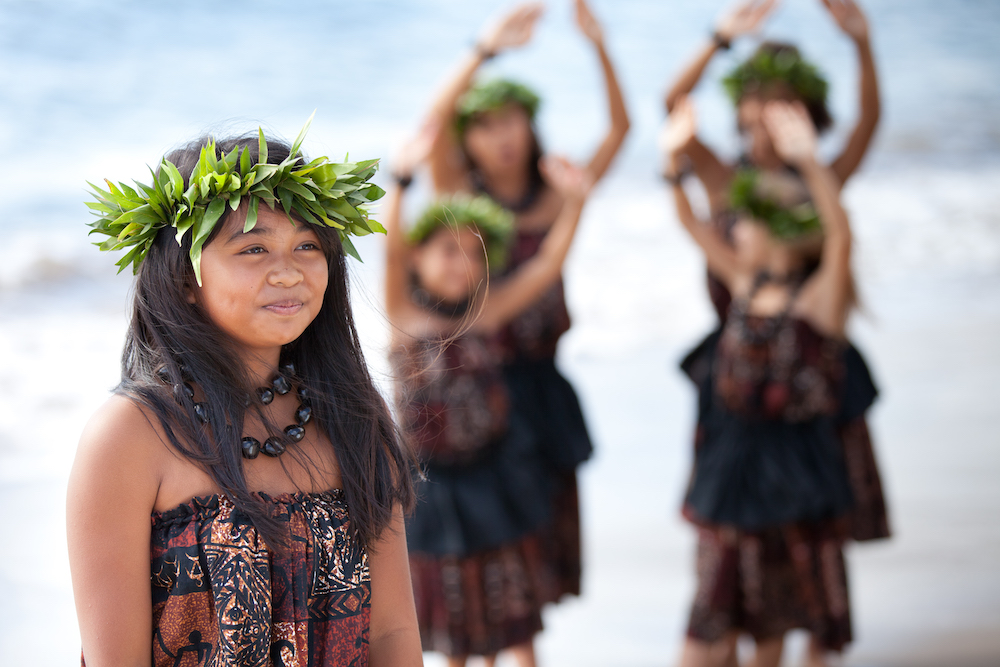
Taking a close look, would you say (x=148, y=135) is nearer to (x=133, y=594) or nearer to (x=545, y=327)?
(x=545, y=327)

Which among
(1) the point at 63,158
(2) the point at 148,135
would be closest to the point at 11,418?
(1) the point at 63,158

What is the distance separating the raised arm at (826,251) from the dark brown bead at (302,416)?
1944mm

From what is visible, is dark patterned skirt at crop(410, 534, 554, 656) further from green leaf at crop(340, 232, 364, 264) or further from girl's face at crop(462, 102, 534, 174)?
green leaf at crop(340, 232, 364, 264)

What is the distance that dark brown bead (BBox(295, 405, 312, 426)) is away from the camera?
131 centimetres

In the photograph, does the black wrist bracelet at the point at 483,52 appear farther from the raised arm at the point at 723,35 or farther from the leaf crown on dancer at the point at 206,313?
the leaf crown on dancer at the point at 206,313

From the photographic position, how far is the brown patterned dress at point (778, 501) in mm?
2832

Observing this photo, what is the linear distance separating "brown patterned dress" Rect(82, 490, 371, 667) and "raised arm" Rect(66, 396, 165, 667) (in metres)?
0.03

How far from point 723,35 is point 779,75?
10.1 inches

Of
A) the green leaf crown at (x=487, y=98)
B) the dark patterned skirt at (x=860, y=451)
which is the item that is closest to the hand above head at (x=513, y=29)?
the green leaf crown at (x=487, y=98)

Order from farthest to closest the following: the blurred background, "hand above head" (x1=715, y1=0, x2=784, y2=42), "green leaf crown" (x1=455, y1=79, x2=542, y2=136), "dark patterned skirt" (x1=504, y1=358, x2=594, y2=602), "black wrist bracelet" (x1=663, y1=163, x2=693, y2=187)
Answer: the blurred background, "hand above head" (x1=715, y1=0, x2=784, y2=42), "green leaf crown" (x1=455, y1=79, x2=542, y2=136), "black wrist bracelet" (x1=663, y1=163, x2=693, y2=187), "dark patterned skirt" (x1=504, y1=358, x2=594, y2=602)

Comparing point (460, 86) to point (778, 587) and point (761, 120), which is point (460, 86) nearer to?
point (761, 120)

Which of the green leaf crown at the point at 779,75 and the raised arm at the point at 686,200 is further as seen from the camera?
the green leaf crown at the point at 779,75

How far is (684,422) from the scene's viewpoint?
537 centimetres

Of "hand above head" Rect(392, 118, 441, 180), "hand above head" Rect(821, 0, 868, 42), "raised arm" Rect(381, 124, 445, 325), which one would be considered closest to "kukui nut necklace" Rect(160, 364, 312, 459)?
"raised arm" Rect(381, 124, 445, 325)
